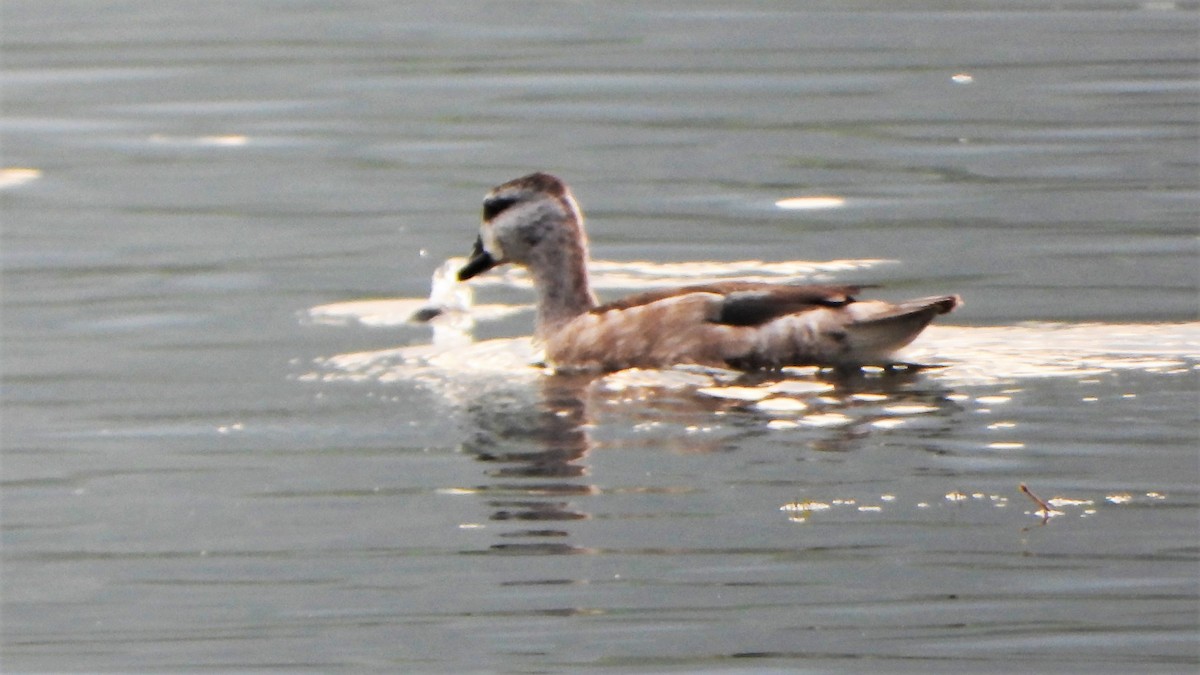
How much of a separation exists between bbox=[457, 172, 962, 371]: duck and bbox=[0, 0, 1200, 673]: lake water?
0.21m

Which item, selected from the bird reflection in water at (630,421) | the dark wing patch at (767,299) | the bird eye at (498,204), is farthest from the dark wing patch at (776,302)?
the bird eye at (498,204)

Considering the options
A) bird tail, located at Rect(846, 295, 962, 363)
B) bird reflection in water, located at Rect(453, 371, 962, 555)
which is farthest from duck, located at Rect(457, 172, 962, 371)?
bird reflection in water, located at Rect(453, 371, 962, 555)

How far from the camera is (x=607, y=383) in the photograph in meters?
12.4

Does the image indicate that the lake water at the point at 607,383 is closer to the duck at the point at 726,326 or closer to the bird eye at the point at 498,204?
the duck at the point at 726,326

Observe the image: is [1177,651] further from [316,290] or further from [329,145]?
[329,145]

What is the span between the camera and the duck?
12.1m

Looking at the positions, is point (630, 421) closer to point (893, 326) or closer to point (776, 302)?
point (776, 302)

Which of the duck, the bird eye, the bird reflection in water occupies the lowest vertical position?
the bird reflection in water

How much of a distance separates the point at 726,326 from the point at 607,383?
0.62 metres

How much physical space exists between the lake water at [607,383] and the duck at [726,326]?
0.21 m

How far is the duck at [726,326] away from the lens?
39.6ft

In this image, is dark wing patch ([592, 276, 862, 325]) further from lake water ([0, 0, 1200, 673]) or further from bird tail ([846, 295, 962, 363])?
lake water ([0, 0, 1200, 673])

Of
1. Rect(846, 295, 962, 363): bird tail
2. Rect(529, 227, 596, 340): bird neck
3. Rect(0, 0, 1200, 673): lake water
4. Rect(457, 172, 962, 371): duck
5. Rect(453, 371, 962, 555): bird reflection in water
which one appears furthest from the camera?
Rect(529, 227, 596, 340): bird neck

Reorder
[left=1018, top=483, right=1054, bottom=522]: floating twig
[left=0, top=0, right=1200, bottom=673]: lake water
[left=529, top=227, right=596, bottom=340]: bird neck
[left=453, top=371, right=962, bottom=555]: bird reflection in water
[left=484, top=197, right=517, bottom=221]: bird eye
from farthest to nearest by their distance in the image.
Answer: [left=484, top=197, right=517, bottom=221]: bird eye → [left=529, top=227, right=596, bottom=340]: bird neck → [left=453, top=371, right=962, bottom=555]: bird reflection in water → [left=1018, top=483, right=1054, bottom=522]: floating twig → [left=0, top=0, right=1200, bottom=673]: lake water
